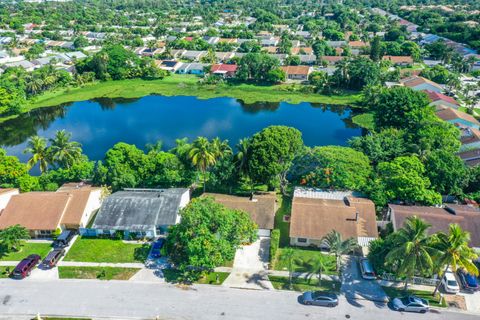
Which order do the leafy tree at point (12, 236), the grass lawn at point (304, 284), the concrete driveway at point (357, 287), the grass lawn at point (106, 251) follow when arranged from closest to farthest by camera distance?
the concrete driveway at point (357, 287) < the grass lawn at point (304, 284) < the leafy tree at point (12, 236) < the grass lawn at point (106, 251)

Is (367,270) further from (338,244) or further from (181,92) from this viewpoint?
(181,92)

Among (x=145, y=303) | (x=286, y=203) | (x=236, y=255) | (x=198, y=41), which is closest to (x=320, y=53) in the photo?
(x=198, y=41)

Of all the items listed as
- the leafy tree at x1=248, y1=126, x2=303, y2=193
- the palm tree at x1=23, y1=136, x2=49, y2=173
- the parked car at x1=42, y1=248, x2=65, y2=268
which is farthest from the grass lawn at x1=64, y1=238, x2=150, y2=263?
the palm tree at x1=23, y1=136, x2=49, y2=173

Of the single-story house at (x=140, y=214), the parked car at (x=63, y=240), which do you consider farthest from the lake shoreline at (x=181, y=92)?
the parked car at (x=63, y=240)

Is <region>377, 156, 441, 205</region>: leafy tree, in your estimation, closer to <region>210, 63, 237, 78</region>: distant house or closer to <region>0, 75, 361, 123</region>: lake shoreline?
<region>0, 75, 361, 123</region>: lake shoreline

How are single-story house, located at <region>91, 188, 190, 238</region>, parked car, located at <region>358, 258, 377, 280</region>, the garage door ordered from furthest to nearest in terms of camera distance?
1. the garage door
2. single-story house, located at <region>91, 188, 190, 238</region>
3. parked car, located at <region>358, 258, 377, 280</region>

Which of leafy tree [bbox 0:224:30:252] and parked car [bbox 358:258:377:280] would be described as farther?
leafy tree [bbox 0:224:30:252]

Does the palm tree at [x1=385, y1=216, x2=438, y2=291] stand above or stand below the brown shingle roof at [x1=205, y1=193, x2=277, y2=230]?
above

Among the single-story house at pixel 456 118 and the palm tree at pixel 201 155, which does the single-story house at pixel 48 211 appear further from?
the single-story house at pixel 456 118
